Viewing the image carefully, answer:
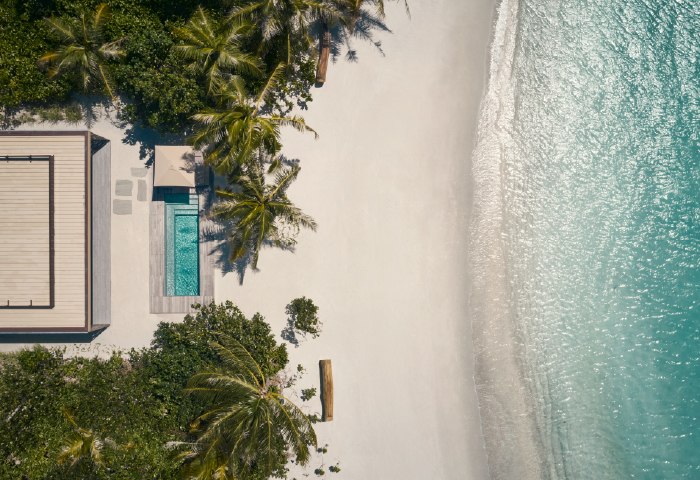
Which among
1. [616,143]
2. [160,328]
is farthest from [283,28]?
[616,143]

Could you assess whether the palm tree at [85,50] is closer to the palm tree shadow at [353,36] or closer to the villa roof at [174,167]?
the villa roof at [174,167]

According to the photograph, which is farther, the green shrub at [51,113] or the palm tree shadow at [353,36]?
the palm tree shadow at [353,36]

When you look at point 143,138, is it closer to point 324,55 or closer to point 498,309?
point 324,55

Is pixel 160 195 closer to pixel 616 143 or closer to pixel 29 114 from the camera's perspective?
pixel 29 114

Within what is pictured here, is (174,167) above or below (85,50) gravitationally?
below

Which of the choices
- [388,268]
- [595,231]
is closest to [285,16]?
[388,268]

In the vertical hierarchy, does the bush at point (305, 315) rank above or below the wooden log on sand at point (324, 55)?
below

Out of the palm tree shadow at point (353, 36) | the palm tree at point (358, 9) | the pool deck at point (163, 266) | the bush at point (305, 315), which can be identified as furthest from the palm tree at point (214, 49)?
the bush at point (305, 315)
